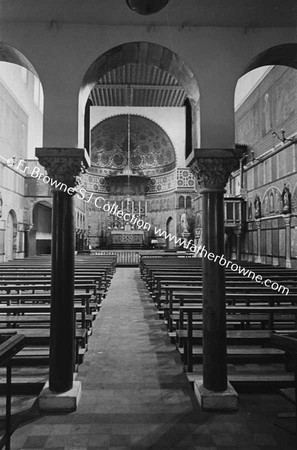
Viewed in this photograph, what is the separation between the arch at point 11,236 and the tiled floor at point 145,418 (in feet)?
41.9

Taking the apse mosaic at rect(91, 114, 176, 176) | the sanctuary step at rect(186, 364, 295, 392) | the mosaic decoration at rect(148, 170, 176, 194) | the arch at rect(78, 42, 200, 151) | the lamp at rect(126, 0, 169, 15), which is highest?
the apse mosaic at rect(91, 114, 176, 176)

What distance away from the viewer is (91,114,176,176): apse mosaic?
28.5m

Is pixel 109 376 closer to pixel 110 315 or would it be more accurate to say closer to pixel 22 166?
pixel 110 315

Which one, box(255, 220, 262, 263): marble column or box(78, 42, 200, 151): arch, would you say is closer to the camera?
box(78, 42, 200, 151): arch

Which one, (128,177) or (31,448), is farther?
(128,177)

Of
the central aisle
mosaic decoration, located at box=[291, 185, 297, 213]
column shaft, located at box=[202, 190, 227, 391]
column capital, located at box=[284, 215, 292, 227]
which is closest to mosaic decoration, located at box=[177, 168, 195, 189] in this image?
column capital, located at box=[284, 215, 292, 227]

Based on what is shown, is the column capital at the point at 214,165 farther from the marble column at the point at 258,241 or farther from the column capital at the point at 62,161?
the marble column at the point at 258,241

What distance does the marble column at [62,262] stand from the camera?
12.2 ft

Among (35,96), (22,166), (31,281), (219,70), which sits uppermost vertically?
(35,96)

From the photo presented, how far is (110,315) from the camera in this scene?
7.94m

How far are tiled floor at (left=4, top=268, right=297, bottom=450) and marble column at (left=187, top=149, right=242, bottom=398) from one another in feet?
1.39

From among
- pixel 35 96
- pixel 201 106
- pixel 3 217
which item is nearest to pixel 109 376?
pixel 201 106

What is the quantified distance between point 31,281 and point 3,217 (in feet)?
32.3

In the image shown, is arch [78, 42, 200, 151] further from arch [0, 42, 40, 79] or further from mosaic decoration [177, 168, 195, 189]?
mosaic decoration [177, 168, 195, 189]
